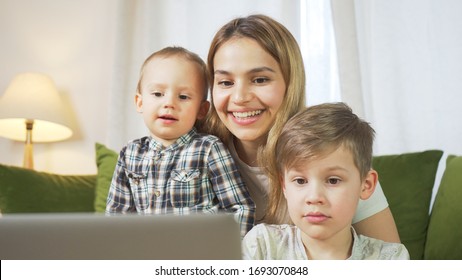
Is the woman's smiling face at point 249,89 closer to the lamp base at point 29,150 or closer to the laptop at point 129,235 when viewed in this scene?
the laptop at point 129,235

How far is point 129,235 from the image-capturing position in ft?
1.26

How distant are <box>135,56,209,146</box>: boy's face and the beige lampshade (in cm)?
95

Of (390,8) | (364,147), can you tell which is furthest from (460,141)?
(364,147)

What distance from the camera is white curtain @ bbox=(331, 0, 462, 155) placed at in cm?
159

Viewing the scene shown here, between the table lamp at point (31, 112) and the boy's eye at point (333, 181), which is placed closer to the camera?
the boy's eye at point (333, 181)

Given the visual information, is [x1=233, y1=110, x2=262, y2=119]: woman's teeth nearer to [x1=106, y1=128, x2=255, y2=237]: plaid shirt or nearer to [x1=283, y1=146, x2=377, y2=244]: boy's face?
[x1=106, y1=128, x2=255, y2=237]: plaid shirt

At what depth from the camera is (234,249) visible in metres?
0.38

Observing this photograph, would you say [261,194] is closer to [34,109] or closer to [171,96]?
[171,96]

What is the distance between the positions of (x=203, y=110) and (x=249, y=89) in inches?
5.4

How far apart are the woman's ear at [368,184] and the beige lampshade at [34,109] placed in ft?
4.40

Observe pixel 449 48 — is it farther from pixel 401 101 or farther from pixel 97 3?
pixel 97 3

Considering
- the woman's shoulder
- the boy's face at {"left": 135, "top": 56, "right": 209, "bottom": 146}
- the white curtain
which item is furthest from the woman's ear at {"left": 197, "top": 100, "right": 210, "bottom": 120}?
the white curtain

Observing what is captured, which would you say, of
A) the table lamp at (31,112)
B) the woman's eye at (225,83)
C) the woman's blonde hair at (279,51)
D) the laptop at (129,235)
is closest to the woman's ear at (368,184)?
the woman's blonde hair at (279,51)

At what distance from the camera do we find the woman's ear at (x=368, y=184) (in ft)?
3.12
